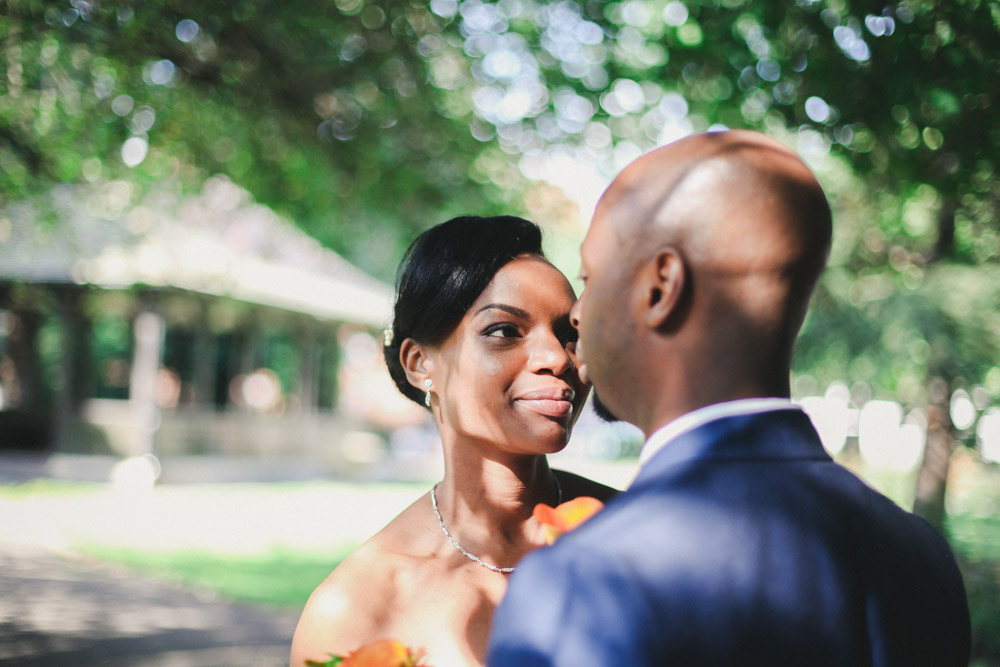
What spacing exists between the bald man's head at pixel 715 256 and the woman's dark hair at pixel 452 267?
1.13m

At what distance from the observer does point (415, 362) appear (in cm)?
247

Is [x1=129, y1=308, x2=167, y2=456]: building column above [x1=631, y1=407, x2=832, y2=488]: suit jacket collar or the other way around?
the other way around

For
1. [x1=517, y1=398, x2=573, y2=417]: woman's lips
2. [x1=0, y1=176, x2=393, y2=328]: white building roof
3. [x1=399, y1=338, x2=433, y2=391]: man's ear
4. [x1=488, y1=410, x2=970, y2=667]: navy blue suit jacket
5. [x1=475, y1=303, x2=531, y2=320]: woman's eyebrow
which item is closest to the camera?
[x1=488, y1=410, x2=970, y2=667]: navy blue suit jacket

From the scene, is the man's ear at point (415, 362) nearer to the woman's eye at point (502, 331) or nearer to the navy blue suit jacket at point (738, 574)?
the woman's eye at point (502, 331)

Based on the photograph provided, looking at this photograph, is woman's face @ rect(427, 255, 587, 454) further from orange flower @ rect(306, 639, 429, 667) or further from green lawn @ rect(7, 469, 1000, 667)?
green lawn @ rect(7, 469, 1000, 667)

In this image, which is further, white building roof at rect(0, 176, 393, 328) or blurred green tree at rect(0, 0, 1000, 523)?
white building roof at rect(0, 176, 393, 328)

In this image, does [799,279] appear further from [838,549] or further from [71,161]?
[71,161]

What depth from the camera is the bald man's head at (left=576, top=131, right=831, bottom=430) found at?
3.74 ft

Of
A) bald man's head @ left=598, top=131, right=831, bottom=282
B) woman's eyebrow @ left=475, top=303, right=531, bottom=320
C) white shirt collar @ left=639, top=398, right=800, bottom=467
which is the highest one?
bald man's head @ left=598, top=131, right=831, bottom=282

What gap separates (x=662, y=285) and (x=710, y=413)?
17 centimetres

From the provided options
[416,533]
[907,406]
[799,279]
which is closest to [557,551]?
[799,279]

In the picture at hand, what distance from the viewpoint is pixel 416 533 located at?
236 cm

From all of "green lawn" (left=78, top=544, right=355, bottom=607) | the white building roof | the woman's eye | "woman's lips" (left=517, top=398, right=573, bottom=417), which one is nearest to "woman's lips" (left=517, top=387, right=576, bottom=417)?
"woman's lips" (left=517, top=398, right=573, bottom=417)

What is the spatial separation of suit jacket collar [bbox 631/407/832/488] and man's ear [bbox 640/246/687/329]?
0.48ft
